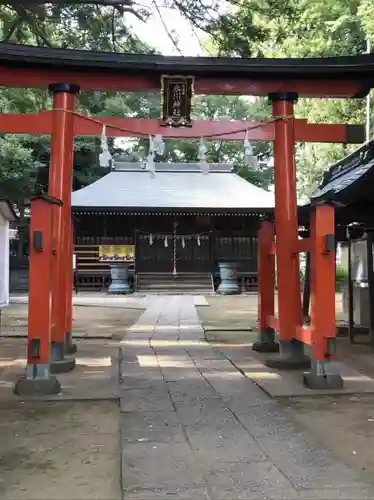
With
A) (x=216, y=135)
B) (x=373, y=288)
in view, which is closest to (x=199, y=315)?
(x=373, y=288)

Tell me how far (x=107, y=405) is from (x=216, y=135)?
4.33 m

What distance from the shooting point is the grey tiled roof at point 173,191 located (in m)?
24.6

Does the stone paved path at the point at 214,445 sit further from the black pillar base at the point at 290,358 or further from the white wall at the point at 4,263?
the white wall at the point at 4,263

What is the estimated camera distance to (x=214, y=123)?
319 inches

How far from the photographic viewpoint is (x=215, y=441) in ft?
13.5

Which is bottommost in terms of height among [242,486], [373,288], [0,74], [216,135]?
[242,486]

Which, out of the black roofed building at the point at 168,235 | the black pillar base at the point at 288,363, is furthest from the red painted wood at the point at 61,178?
the black roofed building at the point at 168,235

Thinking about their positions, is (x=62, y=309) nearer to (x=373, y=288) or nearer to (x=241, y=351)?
(x=241, y=351)

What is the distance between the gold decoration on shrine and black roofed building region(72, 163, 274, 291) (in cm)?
1640

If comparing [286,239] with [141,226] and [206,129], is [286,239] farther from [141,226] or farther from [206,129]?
[141,226]

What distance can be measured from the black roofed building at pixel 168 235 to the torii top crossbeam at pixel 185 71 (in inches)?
654

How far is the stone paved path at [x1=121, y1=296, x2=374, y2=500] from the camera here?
3215 mm

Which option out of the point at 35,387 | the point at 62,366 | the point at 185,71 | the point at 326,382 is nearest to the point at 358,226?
the point at 185,71

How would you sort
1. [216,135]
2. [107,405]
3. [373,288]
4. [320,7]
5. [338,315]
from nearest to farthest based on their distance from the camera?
1. [107,405]
2. [216,135]
3. [373,288]
4. [338,315]
5. [320,7]
